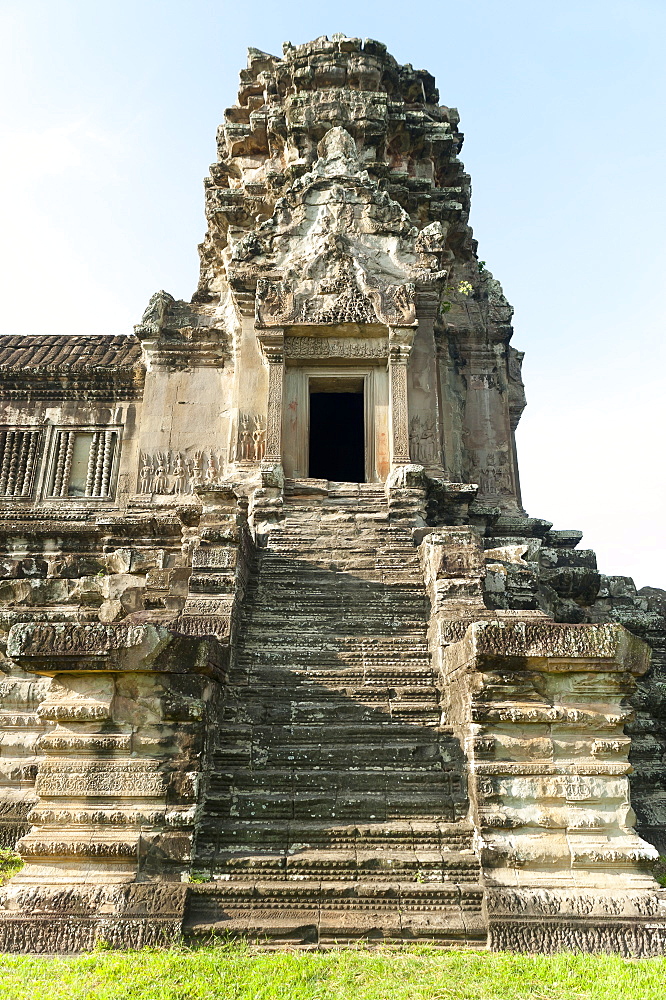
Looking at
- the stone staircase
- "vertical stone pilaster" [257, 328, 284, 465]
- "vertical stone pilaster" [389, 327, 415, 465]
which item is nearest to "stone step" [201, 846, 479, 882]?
the stone staircase

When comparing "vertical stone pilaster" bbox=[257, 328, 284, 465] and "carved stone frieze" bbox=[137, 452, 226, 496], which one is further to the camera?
"carved stone frieze" bbox=[137, 452, 226, 496]

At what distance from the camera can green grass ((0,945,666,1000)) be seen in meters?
4.20

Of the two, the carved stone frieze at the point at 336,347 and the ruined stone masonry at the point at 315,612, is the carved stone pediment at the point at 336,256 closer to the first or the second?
the ruined stone masonry at the point at 315,612

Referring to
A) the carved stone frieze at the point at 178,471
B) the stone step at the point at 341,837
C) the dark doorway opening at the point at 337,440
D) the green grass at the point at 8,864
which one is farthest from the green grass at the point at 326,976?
the dark doorway opening at the point at 337,440

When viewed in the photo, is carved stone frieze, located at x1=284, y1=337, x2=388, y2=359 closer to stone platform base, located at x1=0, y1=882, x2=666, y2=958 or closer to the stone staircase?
the stone staircase

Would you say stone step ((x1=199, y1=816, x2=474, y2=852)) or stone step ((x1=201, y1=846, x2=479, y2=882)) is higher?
stone step ((x1=199, y1=816, x2=474, y2=852))

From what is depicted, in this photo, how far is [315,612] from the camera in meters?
8.24

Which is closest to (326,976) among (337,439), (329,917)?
(329,917)

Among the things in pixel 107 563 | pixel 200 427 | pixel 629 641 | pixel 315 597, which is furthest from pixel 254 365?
pixel 629 641

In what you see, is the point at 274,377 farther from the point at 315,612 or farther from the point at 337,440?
the point at 337,440

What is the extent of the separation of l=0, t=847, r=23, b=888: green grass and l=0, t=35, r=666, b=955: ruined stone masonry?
0.38 m

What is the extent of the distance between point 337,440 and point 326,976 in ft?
50.3

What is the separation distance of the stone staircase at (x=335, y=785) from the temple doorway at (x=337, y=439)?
363 inches

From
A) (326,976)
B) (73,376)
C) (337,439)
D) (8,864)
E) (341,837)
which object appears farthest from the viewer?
(337,439)
